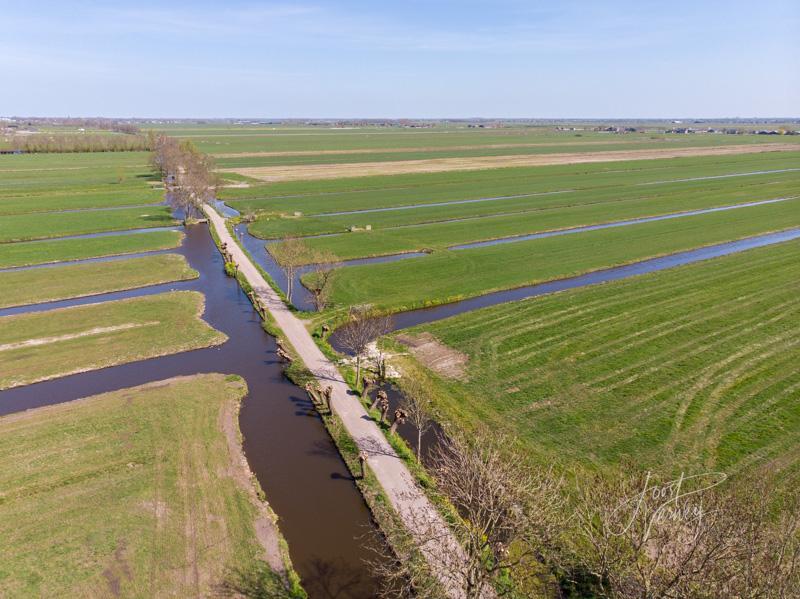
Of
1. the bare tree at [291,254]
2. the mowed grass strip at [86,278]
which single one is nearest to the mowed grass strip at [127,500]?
the bare tree at [291,254]

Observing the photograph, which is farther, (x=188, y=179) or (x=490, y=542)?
(x=188, y=179)

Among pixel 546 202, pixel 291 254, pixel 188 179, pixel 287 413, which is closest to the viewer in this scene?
pixel 287 413

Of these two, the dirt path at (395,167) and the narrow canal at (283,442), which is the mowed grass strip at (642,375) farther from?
the dirt path at (395,167)

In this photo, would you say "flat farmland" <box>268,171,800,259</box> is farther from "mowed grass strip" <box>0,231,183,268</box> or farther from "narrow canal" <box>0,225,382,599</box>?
"narrow canal" <box>0,225,382,599</box>

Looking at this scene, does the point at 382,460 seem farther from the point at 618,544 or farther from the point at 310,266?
the point at 310,266

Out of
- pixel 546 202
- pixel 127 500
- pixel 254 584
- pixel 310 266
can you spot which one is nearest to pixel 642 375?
pixel 254 584

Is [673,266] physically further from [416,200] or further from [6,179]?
[6,179]

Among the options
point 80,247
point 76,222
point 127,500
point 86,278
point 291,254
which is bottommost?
point 127,500
